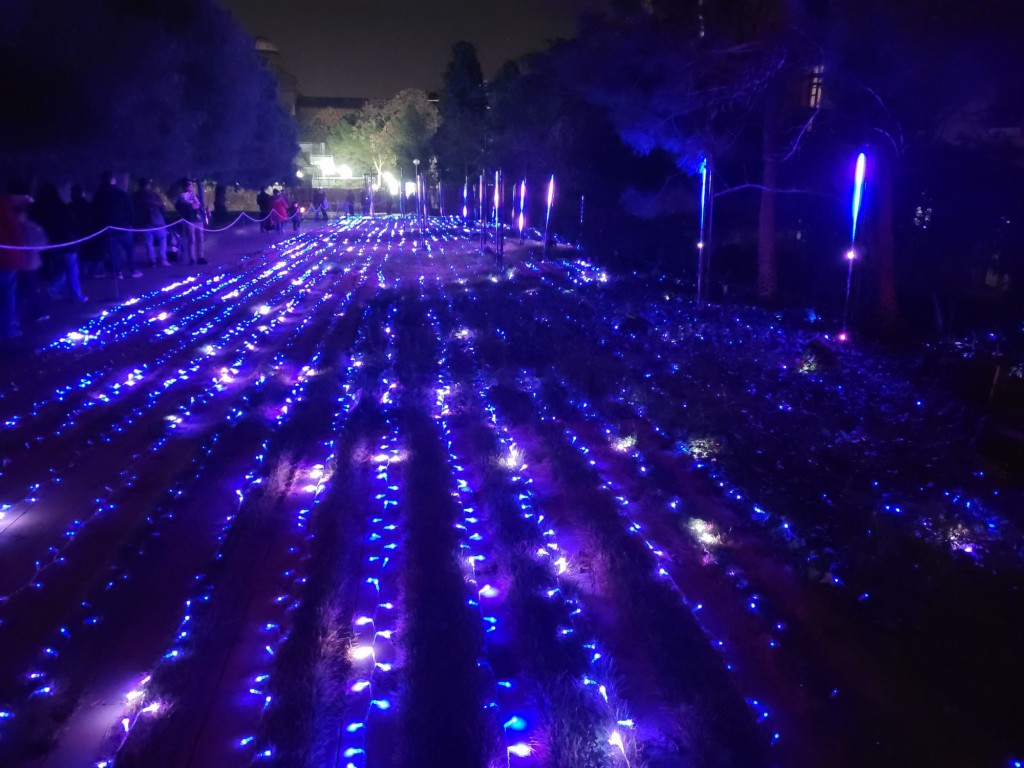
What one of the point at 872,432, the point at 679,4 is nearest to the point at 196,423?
the point at 872,432

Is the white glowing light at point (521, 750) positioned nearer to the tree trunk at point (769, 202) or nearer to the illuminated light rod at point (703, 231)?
the illuminated light rod at point (703, 231)

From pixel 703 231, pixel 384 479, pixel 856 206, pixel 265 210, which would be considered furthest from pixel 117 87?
pixel 384 479

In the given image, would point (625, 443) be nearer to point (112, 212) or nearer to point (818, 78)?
point (818, 78)

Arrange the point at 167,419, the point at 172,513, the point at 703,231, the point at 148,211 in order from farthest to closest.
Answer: the point at 148,211, the point at 703,231, the point at 167,419, the point at 172,513

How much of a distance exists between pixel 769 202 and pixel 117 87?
13.6 meters

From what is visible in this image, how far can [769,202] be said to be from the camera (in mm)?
13359

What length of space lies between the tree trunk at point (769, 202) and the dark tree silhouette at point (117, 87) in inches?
525

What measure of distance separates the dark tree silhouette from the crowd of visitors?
72.7 inches

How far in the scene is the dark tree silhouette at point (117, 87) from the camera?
16.1m

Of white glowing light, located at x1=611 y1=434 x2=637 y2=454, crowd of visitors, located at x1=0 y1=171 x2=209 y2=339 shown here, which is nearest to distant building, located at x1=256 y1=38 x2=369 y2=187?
crowd of visitors, located at x1=0 y1=171 x2=209 y2=339

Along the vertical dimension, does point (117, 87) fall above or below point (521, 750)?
above

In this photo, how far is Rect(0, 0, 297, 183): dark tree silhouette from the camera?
632 inches

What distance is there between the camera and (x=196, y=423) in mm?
6922

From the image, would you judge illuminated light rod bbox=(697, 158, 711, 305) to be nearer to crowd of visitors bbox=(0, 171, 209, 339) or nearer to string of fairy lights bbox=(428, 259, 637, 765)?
string of fairy lights bbox=(428, 259, 637, 765)
